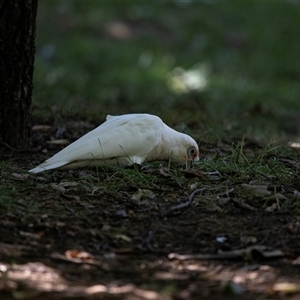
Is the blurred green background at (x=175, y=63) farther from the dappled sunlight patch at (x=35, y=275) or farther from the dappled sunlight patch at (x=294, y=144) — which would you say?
the dappled sunlight patch at (x=35, y=275)

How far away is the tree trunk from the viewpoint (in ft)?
14.7

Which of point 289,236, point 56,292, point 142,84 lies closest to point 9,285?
point 56,292

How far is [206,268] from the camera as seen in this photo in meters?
2.87

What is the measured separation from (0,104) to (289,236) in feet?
7.25

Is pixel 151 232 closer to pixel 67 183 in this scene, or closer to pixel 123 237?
pixel 123 237

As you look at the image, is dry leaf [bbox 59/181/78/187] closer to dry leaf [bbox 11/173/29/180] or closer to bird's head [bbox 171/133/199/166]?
dry leaf [bbox 11/173/29/180]

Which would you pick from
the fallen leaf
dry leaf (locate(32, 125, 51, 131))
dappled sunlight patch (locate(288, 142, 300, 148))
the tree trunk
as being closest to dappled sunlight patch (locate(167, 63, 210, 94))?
dappled sunlight patch (locate(288, 142, 300, 148))

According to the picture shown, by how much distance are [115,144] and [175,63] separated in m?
6.00

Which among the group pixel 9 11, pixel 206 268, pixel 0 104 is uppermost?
pixel 9 11

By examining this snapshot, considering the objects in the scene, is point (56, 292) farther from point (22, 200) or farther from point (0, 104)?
point (0, 104)

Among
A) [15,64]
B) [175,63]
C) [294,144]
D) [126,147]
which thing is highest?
[15,64]

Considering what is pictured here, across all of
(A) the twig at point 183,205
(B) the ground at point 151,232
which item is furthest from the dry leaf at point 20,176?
(A) the twig at point 183,205

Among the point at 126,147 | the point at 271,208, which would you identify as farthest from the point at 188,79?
the point at 271,208

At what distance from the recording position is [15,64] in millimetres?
4531
